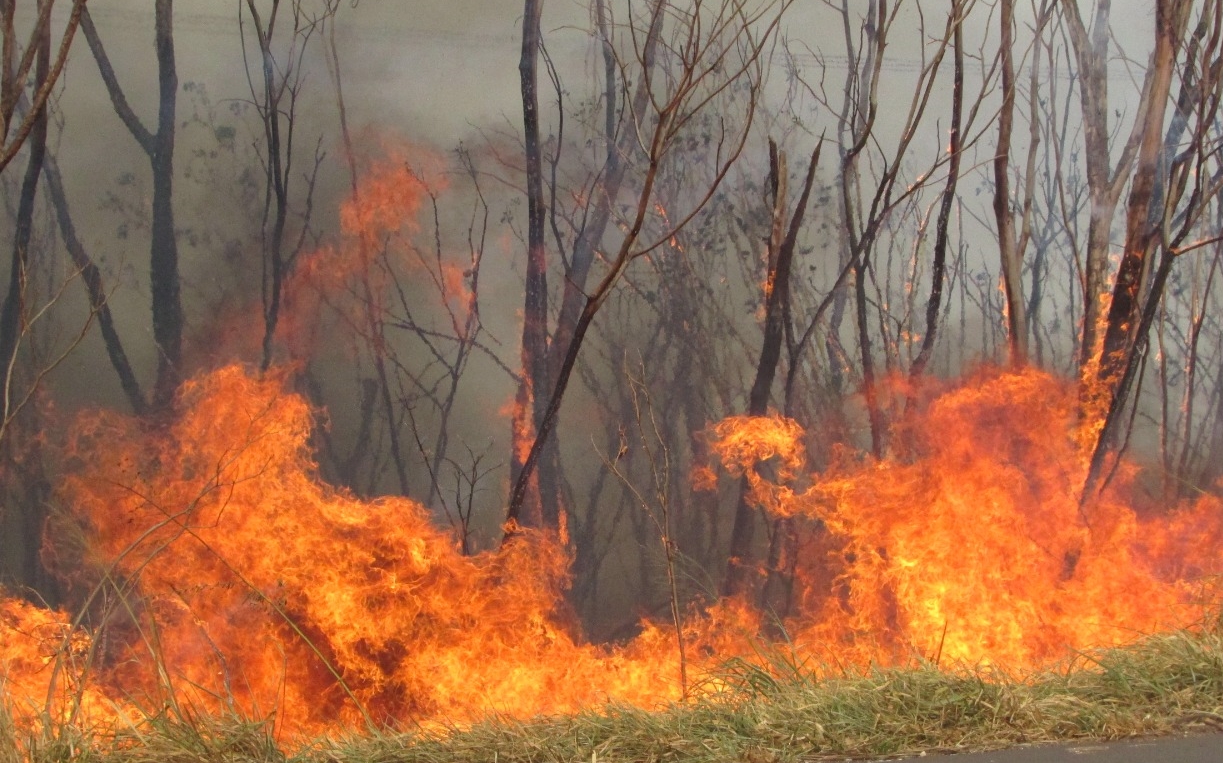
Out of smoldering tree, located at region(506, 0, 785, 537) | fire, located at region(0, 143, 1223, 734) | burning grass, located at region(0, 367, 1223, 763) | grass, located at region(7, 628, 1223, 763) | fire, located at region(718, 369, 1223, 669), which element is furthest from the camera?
fire, located at region(718, 369, 1223, 669)

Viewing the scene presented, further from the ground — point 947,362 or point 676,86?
point 676,86

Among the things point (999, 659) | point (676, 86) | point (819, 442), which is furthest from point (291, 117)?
point (999, 659)

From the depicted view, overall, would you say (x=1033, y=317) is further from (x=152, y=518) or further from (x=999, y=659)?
(x=152, y=518)

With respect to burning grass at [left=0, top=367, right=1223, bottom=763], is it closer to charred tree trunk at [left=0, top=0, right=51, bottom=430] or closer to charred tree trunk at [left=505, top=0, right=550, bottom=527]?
charred tree trunk at [left=0, top=0, right=51, bottom=430]

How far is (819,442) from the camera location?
449cm

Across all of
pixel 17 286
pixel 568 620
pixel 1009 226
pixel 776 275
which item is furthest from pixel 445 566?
pixel 1009 226

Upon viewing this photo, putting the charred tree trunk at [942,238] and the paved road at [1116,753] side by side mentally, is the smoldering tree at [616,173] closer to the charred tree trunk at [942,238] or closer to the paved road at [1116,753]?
the charred tree trunk at [942,238]

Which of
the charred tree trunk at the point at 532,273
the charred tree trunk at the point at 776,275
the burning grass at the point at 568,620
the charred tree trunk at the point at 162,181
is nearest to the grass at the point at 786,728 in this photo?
the burning grass at the point at 568,620

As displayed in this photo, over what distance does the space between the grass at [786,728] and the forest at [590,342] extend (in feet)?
2.00

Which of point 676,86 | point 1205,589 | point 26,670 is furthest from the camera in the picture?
point 1205,589

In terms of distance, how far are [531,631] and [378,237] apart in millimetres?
1689

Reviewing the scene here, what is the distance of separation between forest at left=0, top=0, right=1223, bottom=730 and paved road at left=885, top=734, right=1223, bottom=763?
832mm

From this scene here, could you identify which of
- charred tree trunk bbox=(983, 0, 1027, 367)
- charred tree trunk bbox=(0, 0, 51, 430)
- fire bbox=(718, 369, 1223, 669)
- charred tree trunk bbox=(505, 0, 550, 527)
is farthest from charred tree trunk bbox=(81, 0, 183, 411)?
charred tree trunk bbox=(983, 0, 1027, 367)

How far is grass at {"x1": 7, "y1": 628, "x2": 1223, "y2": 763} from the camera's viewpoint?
2.91 metres
